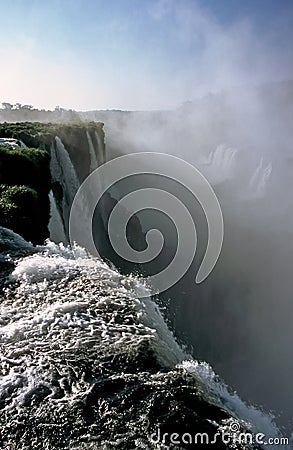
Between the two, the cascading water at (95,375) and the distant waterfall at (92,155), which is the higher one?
the distant waterfall at (92,155)

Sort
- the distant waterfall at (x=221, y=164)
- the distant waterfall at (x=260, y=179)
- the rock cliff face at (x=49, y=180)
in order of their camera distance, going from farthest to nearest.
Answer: the distant waterfall at (x=221, y=164) < the distant waterfall at (x=260, y=179) < the rock cliff face at (x=49, y=180)

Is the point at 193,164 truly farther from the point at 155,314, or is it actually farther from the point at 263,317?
the point at 155,314

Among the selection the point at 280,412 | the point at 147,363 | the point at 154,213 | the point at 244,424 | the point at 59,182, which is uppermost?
the point at 154,213

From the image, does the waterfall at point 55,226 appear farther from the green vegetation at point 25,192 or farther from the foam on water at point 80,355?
the foam on water at point 80,355

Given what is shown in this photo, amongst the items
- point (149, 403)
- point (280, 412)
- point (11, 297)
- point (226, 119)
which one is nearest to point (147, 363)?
point (149, 403)

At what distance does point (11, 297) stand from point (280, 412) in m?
11.1

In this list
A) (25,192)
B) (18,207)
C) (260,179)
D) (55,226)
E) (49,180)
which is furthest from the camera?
(260,179)

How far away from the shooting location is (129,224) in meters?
25.8

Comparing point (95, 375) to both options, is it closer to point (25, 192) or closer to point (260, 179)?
point (25, 192)

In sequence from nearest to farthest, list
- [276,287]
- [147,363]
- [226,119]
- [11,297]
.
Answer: [147,363]
[11,297]
[276,287]
[226,119]

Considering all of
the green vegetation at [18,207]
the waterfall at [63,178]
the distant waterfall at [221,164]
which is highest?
the distant waterfall at [221,164]

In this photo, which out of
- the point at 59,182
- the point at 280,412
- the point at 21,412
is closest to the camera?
the point at 21,412

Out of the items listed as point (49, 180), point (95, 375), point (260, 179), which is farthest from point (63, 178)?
point (260, 179)

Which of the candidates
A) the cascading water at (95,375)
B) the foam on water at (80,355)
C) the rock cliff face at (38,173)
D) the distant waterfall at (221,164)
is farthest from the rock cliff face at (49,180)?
the distant waterfall at (221,164)
